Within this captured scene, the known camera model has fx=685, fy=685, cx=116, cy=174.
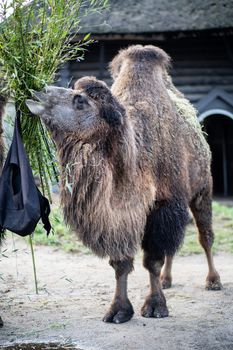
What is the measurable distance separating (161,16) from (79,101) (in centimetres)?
1081

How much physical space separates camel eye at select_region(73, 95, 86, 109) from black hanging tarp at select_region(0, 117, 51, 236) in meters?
0.47

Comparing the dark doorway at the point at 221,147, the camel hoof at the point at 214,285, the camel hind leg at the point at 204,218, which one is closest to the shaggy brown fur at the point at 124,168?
the camel hind leg at the point at 204,218

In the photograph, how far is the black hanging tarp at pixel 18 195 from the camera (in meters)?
4.73

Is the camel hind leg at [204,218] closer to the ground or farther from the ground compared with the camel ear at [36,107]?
closer to the ground

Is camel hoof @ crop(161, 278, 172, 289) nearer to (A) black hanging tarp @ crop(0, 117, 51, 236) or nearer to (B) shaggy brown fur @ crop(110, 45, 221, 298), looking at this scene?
(B) shaggy brown fur @ crop(110, 45, 221, 298)

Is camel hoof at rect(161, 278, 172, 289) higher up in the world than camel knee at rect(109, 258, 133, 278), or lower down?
lower down

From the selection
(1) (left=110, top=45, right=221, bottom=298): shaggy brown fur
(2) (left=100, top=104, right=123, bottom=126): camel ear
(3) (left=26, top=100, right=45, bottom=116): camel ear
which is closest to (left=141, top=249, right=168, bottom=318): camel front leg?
(1) (left=110, top=45, right=221, bottom=298): shaggy brown fur

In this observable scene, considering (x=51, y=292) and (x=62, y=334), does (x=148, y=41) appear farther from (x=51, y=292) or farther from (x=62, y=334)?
(x=62, y=334)

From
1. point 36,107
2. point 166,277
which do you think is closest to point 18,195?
point 36,107

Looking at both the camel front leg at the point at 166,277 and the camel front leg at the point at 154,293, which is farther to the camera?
the camel front leg at the point at 166,277

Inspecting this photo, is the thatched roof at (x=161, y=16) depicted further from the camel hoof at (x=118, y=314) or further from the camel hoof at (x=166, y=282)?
the camel hoof at (x=118, y=314)

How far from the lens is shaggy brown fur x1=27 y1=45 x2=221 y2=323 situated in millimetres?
5027

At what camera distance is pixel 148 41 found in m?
15.5

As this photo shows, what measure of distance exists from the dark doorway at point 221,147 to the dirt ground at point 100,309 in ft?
35.9
